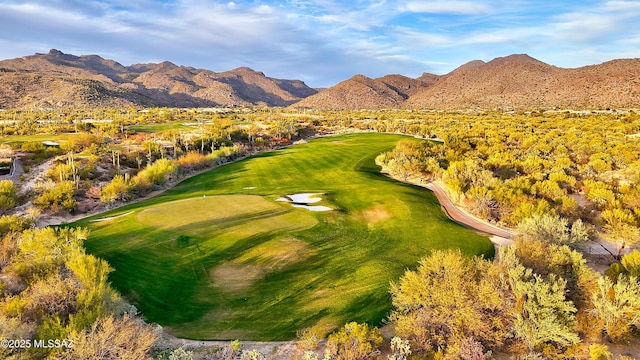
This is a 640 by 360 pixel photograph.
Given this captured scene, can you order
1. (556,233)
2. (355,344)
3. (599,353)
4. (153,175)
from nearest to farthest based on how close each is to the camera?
1. (599,353)
2. (355,344)
3. (556,233)
4. (153,175)

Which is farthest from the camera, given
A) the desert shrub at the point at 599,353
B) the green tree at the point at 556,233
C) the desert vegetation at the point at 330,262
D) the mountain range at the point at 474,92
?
the mountain range at the point at 474,92

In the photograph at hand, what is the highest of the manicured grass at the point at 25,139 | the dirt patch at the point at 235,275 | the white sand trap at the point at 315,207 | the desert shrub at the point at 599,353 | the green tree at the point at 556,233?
the manicured grass at the point at 25,139

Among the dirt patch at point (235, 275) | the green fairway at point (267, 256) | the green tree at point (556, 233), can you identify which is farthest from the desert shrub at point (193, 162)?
Result: the green tree at point (556, 233)

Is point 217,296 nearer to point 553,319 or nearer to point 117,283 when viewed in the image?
point 117,283

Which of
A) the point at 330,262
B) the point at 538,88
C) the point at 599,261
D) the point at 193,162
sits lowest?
the point at 330,262

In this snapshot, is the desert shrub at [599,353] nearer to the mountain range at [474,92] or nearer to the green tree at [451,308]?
the green tree at [451,308]

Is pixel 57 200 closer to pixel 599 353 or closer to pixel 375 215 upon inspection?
pixel 375 215

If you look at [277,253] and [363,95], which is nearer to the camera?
[277,253]

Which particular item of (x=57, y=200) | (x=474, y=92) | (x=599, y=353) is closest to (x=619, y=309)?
(x=599, y=353)
